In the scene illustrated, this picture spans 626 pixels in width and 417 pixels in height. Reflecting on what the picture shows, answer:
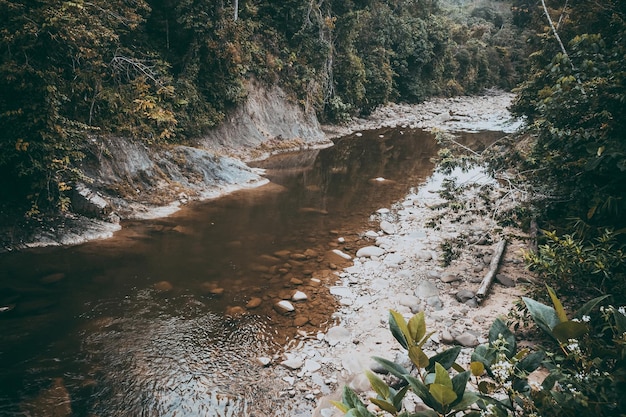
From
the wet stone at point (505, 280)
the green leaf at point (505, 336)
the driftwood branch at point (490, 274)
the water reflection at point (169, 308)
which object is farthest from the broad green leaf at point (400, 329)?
the wet stone at point (505, 280)

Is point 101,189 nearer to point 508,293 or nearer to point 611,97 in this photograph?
point 508,293

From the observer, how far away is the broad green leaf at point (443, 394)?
1.53m

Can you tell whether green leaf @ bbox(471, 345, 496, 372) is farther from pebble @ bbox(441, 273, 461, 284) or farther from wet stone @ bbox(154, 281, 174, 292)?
wet stone @ bbox(154, 281, 174, 292)

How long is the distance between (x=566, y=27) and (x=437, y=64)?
29481 mm

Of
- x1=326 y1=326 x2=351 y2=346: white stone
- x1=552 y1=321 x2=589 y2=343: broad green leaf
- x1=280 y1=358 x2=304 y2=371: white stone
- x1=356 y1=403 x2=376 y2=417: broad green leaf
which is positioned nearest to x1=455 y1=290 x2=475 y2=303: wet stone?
x1=326 y1=326 x2=351 y2=346: white stone

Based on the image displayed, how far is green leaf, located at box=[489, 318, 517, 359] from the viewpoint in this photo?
182 centimetres

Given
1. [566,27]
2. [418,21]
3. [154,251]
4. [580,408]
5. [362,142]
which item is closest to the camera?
[580,408]

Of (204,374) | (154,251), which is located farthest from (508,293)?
(154,251)

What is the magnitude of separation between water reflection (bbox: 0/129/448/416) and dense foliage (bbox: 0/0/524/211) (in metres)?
2.40

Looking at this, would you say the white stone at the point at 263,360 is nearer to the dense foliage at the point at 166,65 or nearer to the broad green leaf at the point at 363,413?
the broad green leaf at the point at 363,413

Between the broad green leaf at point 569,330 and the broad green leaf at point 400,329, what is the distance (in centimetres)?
66

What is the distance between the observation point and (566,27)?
11953 mm

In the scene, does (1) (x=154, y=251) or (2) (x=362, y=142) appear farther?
(2) (x=362, y=142)

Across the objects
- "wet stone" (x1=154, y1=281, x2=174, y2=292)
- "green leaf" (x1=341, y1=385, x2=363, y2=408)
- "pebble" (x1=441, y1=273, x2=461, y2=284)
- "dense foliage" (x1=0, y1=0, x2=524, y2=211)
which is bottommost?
"wet stone" (x1=154, y1=281, x2=174, y2=292)
